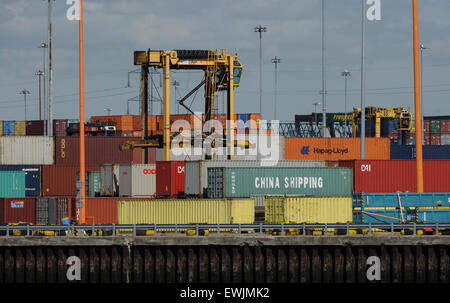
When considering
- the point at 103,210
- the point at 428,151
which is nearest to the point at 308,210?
the point at 103,210

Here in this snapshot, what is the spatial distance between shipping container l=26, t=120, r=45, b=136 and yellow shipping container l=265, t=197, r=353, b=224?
72410 mm

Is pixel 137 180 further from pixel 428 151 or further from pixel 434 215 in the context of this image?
pixel 428 151

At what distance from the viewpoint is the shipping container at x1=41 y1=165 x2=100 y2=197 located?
→ 57812 millimetres

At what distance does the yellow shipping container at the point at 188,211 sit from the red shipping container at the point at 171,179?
25.6 ft

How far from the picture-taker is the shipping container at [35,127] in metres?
105

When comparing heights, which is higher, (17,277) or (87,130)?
(87,130)

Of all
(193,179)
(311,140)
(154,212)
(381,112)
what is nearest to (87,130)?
(311,140)

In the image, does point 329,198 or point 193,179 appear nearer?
point 329,198

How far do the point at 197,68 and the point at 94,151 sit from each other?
15.9m

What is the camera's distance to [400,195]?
128 ft

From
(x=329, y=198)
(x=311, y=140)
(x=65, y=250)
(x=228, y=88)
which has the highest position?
(x=228, y=88)

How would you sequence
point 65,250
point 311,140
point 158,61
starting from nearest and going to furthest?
point 65,250 → point 158,61 → point 311,140
